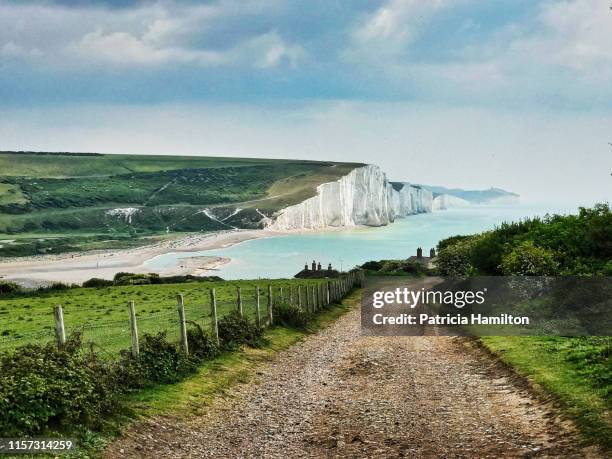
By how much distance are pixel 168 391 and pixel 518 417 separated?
28.3ft

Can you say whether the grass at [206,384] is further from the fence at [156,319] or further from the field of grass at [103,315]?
the field of grass at [103,315]

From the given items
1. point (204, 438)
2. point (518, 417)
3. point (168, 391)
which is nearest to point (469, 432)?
point (518, 417)

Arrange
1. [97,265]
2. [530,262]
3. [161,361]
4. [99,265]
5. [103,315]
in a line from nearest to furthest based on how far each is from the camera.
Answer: [161,361], [530,262], [103,315], [97,265], [99,265]

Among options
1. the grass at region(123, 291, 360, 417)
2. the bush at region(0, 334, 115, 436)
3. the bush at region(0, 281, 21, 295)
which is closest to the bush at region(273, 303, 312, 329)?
the grass at region(123, 291, 360, 417)

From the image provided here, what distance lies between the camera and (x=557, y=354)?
22188mm

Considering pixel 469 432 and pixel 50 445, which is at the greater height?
pixel 50 445

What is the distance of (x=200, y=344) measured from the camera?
22.4 meters

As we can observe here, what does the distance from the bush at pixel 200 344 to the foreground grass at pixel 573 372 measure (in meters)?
9.79

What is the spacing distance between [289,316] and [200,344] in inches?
515

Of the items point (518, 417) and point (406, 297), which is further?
point (406, 297)

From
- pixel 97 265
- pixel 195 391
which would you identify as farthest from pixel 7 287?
pixel 97 265

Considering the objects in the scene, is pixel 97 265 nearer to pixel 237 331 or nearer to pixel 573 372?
pixel 237 331

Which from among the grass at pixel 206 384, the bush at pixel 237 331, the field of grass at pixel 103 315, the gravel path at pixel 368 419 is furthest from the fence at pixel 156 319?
the gravel path at pixel 368 419

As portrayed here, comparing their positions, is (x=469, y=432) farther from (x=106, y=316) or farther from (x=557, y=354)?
(x=106, y=316)
